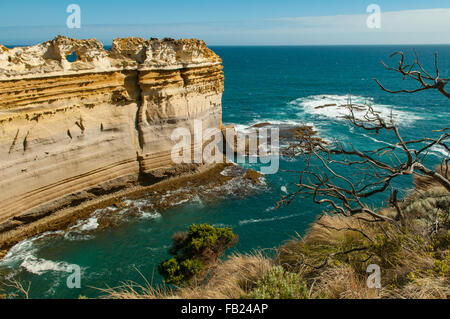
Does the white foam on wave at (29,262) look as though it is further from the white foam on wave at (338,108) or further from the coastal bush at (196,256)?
the white foam on wave at (338,108)

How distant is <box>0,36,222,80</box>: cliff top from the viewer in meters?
13.9

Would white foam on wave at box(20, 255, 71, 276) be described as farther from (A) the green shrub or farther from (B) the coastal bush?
(A) the green shrub

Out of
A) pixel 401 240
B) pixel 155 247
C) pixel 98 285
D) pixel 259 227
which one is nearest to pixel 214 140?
pixel 259 227

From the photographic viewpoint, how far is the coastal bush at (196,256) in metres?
10.6

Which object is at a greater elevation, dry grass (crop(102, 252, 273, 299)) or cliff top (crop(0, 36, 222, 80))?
cliff top (crop(0, 36, 222, 80))

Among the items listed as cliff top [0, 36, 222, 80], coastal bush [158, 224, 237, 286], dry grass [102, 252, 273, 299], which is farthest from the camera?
cliff top [0, 36, 222, 80]

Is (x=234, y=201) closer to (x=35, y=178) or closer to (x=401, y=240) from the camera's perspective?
(x=35, y=178)

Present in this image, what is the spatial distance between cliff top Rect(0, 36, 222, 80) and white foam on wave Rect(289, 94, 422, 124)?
18.0 metres

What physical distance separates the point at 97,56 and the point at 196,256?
37.3 feet

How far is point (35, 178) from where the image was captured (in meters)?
15.1

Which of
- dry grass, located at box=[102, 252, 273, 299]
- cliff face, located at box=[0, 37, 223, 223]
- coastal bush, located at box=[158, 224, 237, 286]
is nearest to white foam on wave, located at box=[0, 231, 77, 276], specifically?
cliff face, located at box=[0, 37, 223, 223]

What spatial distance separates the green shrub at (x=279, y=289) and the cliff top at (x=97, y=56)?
13.7 m

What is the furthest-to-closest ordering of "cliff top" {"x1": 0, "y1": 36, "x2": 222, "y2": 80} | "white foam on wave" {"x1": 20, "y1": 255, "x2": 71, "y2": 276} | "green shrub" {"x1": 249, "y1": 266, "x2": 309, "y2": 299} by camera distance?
"cliff top" {"x1": 0, "y1": 36, "x2": 222, "y2": 80} < "white foam on wave" {"x1": 20, "y1": 255, "x2": 71, "y2": 276} < "green shrub" {"x1": 249, "y1": 266, "x2": 309, "y2": 299}
